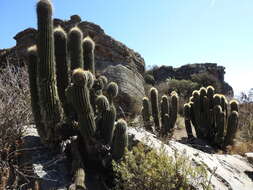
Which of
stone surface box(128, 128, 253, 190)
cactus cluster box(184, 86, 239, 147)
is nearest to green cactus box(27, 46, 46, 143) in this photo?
stone surface box(128, 128, 253, 190)

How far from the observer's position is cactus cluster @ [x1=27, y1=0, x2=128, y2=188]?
4773 millimetres

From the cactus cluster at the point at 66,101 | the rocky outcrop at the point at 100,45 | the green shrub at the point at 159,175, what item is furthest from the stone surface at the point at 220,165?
the rocky outcrop at the point at 100,45

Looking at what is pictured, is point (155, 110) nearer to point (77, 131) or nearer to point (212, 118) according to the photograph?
point (212, 118)

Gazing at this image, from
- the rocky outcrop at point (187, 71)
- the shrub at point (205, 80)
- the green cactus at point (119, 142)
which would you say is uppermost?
the rocky outcrop at point (187, 71)

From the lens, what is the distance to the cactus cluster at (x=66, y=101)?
4.77 metres

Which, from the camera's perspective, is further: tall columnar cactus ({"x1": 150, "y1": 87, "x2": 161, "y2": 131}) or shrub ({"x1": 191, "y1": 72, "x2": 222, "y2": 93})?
shrub ({"x1": 191, "y1": 72, "x2": 222, "y2": 93})

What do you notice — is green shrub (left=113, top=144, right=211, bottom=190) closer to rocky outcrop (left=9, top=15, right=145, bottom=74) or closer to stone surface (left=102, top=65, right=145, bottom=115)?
stone surface (left=102, top=65, right=145, bottom=115)

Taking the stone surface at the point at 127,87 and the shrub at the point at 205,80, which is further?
the shrub at the point at 205,80

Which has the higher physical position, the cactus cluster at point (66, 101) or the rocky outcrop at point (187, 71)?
the rocky outcrop at point (187, 71)

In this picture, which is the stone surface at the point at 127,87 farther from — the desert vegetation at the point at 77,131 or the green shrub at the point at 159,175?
the green shrub at the point at 159,175

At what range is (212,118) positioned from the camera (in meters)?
9.69

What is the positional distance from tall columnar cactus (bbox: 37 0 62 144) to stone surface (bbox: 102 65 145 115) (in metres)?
6.17

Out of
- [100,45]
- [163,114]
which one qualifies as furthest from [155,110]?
[100,45]

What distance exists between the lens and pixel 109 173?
484 cm
